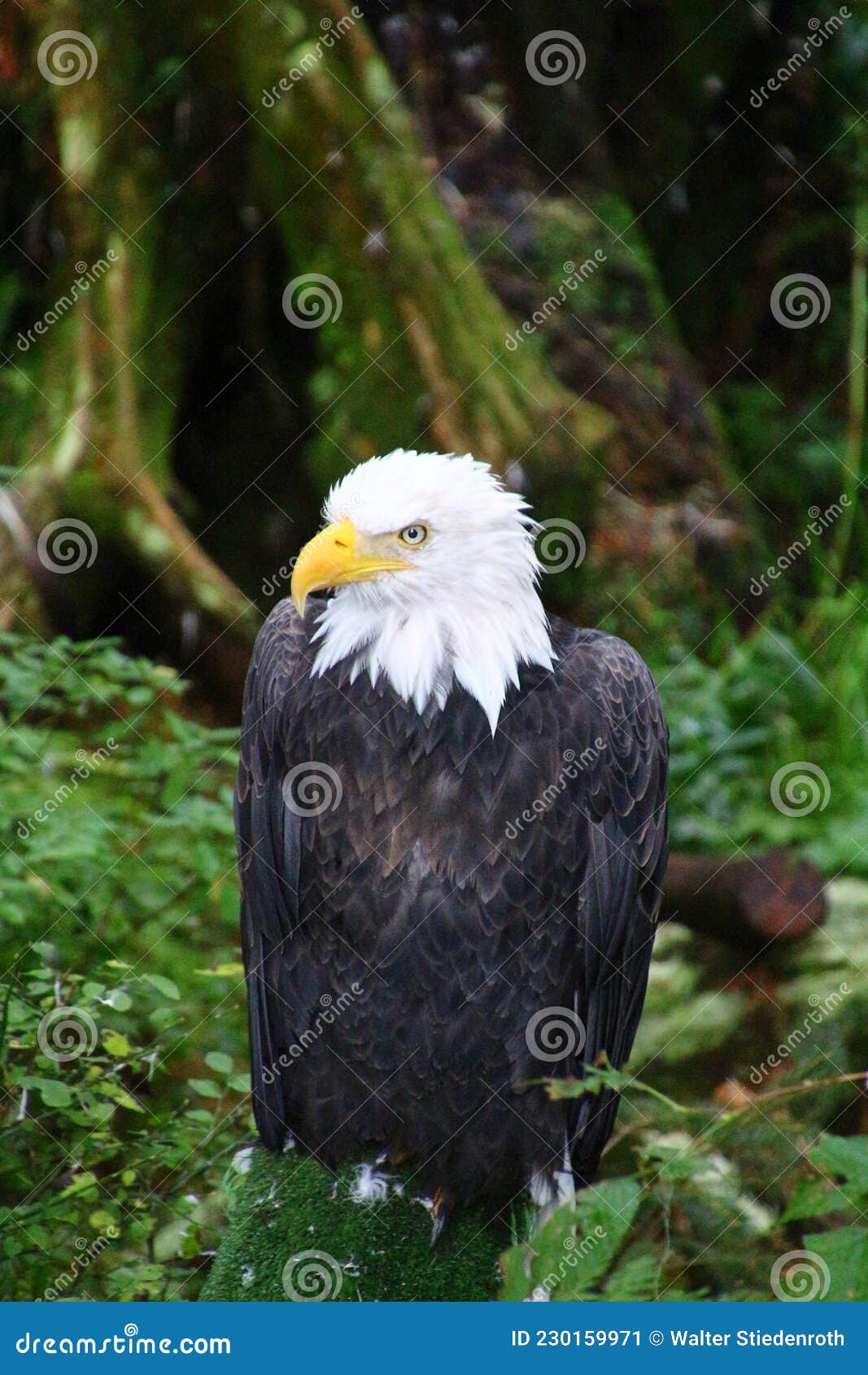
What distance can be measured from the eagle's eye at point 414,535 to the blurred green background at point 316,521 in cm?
122

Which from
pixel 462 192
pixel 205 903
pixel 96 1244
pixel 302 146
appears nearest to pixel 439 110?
pixel 462 192

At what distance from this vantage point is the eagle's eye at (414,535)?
11.1 ft

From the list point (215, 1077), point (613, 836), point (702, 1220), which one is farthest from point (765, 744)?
point (613, 836)

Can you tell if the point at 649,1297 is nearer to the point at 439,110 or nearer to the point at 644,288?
the point at 644,288

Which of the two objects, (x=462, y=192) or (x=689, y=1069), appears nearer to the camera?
(x=689, y=1069)

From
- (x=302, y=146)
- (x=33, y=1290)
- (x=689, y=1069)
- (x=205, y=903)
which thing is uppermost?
(x=302, y=146)

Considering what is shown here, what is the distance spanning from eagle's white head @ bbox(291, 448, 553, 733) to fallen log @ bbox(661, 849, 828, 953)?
7.17 feet

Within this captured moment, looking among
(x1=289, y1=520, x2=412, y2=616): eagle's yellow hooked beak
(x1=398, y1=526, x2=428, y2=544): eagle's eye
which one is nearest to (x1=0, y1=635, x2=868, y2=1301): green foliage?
(x1=289, y1=520, x2=412, y2=616): eagle's yellow hooked beak

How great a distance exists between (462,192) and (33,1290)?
5650mm

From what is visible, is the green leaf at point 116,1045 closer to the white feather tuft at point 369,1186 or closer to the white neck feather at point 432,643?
the white feather tuft at point 369,1186

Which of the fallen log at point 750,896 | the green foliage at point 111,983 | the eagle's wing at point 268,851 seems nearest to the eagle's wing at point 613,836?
the eagle's wing at point 268,851

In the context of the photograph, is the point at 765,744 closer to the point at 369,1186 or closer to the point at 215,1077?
the point at 215,1077

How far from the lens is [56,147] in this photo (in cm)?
664

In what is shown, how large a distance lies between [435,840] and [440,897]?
14 cm
